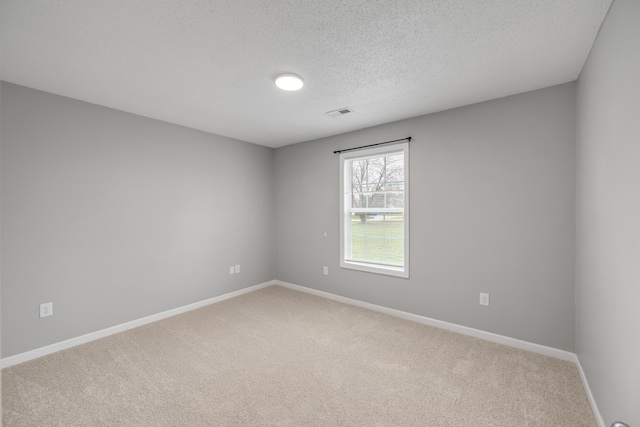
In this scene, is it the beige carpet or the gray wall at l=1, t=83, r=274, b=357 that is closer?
the beige carpet

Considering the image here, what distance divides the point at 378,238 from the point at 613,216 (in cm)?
241

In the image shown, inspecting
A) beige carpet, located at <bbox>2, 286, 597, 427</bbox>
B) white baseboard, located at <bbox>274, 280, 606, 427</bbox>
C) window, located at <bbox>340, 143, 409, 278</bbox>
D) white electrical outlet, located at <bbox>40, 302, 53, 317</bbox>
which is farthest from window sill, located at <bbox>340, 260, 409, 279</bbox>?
white electrical outlet, located at <bbox>40, 302, 53, 317</bbox>

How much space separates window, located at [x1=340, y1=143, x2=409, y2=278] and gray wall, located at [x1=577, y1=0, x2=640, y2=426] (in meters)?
1.65

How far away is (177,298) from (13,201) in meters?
1.90

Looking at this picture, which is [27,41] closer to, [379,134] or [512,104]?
[379,134]

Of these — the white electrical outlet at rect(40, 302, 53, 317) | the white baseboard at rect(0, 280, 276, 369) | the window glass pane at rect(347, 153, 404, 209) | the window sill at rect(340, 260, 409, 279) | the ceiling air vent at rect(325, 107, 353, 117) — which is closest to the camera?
the white baseboard at rect(0, 280, 276, 369)

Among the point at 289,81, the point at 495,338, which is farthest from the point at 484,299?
the point at 289,81

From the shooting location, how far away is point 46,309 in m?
2.54

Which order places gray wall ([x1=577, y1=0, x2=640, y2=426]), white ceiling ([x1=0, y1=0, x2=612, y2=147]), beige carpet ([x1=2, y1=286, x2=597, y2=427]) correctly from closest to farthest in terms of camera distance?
1. gray wall ([x1=577, y1=0, x2=640, y2=426])
2. white ceiling ([x1=0, y1=0, x2=612, y2=147])
3. beige carpet ([x1=2, y1=286, x2=597, y2=427])

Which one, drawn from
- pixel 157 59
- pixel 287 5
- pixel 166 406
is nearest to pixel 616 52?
pixel 287 5

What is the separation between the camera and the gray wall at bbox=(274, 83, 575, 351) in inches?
95.0

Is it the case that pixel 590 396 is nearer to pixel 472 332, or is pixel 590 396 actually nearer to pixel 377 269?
pixel 472 332

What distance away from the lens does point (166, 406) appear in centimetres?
183

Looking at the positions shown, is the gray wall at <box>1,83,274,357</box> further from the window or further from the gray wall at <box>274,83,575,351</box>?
the gray wall at <box>274,83,575,351</box>
